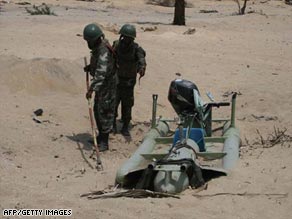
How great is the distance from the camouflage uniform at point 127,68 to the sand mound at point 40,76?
1.44 meters

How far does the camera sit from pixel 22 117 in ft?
28.2

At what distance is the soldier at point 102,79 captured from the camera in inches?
299

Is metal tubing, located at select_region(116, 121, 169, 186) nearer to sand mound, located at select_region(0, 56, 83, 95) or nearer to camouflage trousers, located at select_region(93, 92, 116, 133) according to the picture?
camouflage trousers, located at select_region(93, 92, 116, 133)

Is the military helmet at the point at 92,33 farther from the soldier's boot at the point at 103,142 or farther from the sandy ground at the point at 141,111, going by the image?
the sandy ground at the point at 141,111

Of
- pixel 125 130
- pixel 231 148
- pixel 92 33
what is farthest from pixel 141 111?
pixel 231 148

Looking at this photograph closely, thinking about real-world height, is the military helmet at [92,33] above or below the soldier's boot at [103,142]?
above

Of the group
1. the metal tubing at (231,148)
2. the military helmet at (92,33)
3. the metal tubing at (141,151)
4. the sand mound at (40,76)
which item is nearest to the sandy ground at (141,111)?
the sand mound at (40,76)

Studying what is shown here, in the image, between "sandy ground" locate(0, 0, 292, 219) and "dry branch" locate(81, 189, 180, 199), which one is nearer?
"sandy ground" locate(0, 0, 292, 219)

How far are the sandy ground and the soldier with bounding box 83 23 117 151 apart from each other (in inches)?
13.4

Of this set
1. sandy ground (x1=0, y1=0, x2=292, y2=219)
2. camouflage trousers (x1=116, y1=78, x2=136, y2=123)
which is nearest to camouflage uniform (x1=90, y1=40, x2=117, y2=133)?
sandy ground (x1=0, y1=0, x2=292, y2=219)

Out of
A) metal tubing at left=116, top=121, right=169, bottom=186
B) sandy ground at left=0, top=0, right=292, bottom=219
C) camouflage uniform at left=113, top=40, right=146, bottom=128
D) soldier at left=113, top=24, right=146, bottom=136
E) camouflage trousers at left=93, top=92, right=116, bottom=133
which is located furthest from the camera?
camouflage uniform at left=113, top=40, right=146, bottom=128

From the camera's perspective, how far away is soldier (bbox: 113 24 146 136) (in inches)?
328

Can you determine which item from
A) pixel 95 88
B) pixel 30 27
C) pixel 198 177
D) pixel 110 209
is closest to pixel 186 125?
pixel 95 88

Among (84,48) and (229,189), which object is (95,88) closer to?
(229,189)
